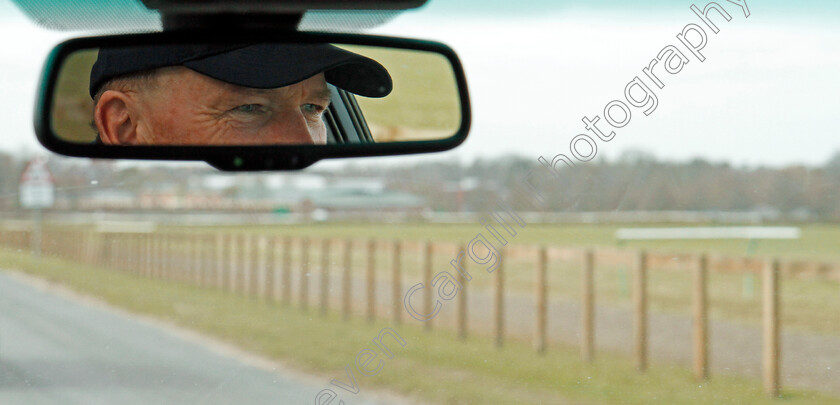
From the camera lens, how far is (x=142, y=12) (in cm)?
233

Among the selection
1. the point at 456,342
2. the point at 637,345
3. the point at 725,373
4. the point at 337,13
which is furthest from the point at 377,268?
the point at 337,13

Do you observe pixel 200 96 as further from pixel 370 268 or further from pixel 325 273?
pixel 325 273

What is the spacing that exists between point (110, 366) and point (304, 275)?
4.90 m

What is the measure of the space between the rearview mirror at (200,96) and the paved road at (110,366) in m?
2.73

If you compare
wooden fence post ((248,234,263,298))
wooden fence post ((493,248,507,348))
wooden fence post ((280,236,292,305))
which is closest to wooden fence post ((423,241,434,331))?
wooden fence post ((493,248,507,348))

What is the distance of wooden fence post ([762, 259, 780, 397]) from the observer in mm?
5426

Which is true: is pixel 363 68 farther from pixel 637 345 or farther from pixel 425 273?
pixel 425 273

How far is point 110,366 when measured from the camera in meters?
5.86

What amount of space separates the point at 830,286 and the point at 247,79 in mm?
5837

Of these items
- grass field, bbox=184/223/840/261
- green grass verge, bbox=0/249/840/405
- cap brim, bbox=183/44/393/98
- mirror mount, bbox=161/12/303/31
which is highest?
mirror mount, bbox=161/12/303/31

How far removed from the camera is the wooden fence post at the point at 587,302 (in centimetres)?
709

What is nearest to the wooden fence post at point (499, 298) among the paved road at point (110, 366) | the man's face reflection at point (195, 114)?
the paved road at point (110, 366)

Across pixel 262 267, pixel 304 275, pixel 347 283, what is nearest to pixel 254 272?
pixel 262 267

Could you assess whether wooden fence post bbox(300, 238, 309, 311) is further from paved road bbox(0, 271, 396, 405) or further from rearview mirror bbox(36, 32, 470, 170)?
rearview mirror bbox(36, 32, 470, 170)
